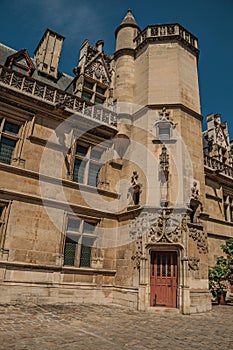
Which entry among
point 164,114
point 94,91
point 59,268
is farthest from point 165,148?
point 59,268

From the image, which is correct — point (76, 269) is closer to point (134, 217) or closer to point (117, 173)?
point (134, 217)

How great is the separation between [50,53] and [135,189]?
8267 mm

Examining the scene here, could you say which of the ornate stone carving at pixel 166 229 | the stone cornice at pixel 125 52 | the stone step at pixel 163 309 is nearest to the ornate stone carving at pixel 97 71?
the stone cornice at pixel 125 52

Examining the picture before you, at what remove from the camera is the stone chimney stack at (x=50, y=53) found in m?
13.2

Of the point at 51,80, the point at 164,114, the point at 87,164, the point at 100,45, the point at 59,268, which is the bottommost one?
the point at 59,268

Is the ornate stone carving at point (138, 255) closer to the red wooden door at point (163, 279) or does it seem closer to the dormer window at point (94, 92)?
the red wooden door at point (163, 279)

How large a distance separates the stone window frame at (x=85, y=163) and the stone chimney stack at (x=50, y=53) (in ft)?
14.7

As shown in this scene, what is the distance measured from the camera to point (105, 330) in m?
5.59

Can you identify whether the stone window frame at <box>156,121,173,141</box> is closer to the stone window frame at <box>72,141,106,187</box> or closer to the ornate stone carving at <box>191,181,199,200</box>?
the ornate stone carving at <box>191,181,199,200</box>

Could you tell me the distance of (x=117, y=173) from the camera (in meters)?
12.0

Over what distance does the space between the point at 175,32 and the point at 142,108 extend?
4.38 m

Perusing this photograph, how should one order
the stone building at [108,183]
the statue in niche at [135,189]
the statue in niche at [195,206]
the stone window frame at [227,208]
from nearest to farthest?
the stone building at [108,183] < the statue in niche at [195,206] < the statue in niche at [135,189] < the stone window frame at [227,208]

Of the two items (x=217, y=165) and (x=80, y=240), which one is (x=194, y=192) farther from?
(x=217, y=165)

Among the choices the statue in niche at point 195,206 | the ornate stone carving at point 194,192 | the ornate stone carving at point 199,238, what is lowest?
the ornate stone carving at point 199,238
